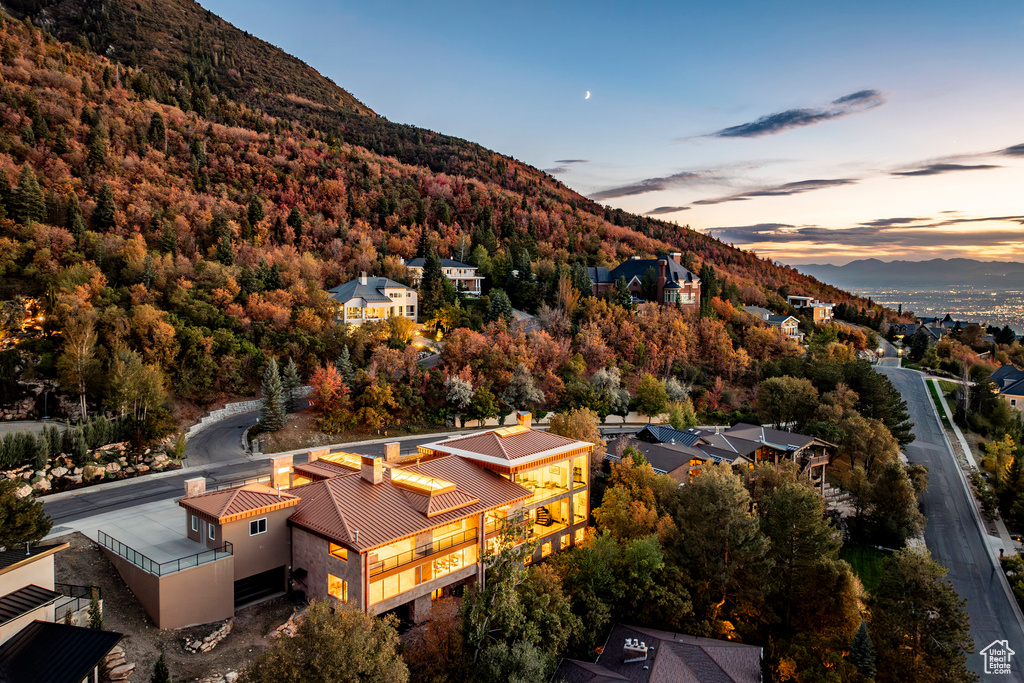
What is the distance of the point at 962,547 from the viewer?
3594 cm

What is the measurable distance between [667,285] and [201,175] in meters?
56.8

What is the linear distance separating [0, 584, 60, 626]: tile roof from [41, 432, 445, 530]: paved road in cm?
851

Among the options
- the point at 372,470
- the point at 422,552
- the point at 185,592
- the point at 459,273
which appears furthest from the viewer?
the point at 459,273

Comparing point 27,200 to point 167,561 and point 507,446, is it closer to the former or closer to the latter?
point 167,561

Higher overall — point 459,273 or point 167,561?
point 459,273

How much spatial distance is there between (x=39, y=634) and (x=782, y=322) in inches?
3231

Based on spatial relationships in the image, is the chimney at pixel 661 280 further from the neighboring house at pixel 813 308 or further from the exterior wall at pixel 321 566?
the exterior wall at pixel 321 566

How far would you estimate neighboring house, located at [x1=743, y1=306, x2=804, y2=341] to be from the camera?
7831cm

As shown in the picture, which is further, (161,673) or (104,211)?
(104,211)

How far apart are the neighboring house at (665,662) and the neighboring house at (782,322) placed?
62.5 metres

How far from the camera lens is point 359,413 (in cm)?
3997

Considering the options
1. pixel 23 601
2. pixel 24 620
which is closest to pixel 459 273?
pixel 23 601

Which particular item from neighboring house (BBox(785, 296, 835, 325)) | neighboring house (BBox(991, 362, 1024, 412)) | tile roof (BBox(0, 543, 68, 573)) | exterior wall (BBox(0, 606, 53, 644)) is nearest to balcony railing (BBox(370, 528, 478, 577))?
exterior wall (BBox(0, 606, 53, 644))

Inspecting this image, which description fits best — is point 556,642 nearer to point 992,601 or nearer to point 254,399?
point 992,601
